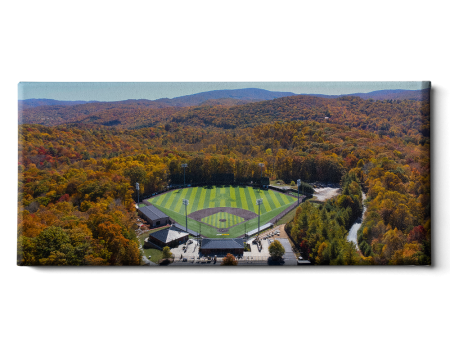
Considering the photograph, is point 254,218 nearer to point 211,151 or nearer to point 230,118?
point 211,151

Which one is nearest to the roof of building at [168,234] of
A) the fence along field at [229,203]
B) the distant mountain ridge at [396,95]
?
the fence along field at [229,203]

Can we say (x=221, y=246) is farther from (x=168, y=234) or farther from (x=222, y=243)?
(x=168, y=234)

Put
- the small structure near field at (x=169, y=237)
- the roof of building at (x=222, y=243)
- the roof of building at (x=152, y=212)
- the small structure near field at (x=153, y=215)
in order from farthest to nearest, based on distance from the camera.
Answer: the roof of building at (x=152, y=212), the small structure near field at (x=153, y=215), the small structure near field at (x=169, y=237), the roof of building at (x=222, y=243)

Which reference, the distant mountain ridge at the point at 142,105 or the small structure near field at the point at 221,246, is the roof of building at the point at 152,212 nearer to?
the small structure near field at the point at 221,246

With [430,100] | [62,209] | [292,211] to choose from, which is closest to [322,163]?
[292,211]

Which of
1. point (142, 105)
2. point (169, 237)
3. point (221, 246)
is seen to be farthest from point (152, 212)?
point (142, 105)
